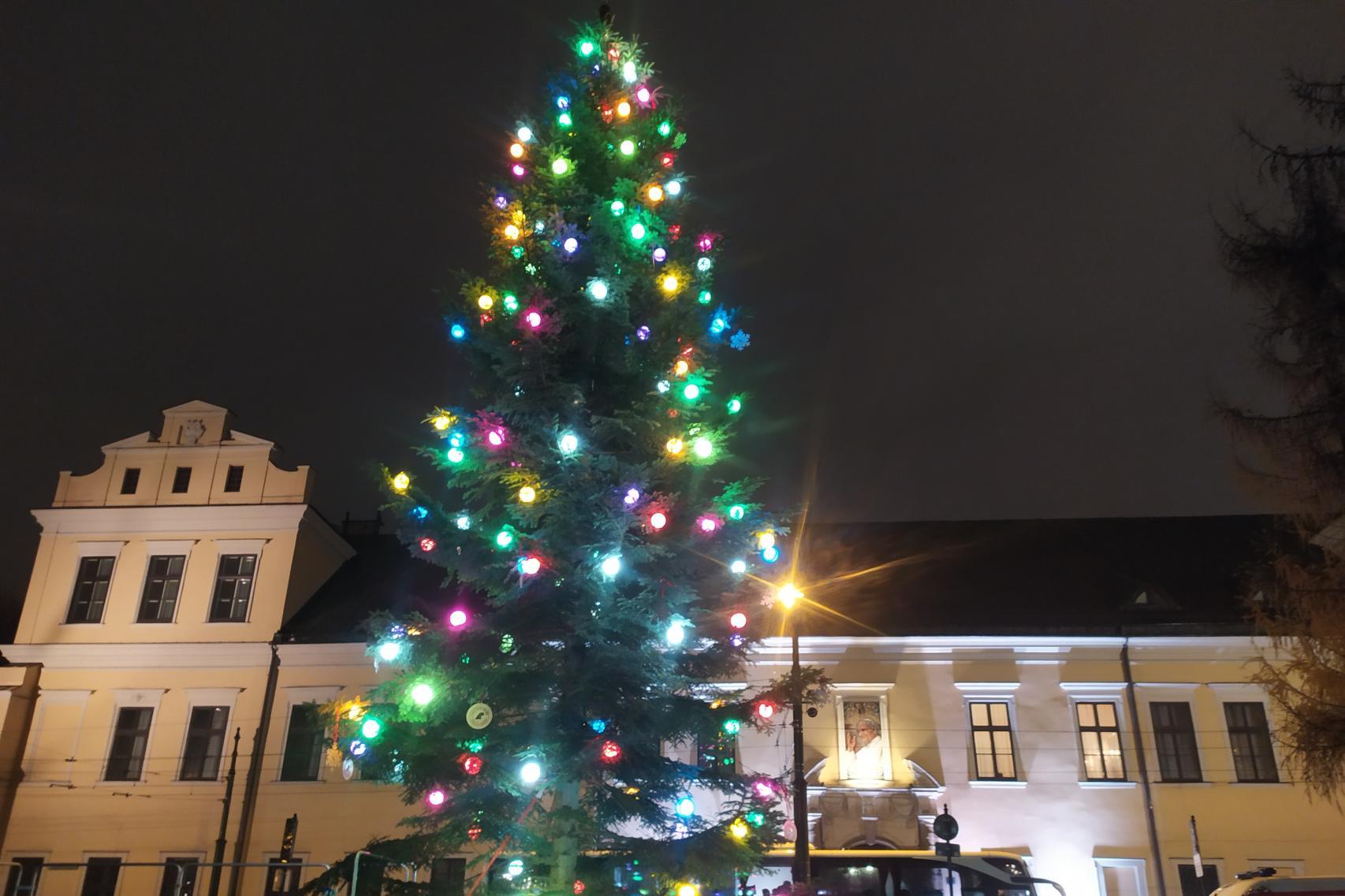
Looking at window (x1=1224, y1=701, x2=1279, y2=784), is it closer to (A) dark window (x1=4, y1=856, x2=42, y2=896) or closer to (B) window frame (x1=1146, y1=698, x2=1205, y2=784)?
(B) window frame (x1=1146, y1=698, x2=1205, y2=784)

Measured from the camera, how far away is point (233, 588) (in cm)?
2731

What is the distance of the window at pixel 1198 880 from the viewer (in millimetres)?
22547

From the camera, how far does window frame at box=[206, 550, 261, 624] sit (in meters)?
26.9

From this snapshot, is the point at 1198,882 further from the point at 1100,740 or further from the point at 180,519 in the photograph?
the point at 180,519

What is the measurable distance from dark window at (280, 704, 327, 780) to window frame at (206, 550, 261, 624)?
3.03 m

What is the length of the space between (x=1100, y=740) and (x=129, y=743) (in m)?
23.7

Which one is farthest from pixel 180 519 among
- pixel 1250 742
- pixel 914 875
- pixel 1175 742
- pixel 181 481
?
pixel 1250 742

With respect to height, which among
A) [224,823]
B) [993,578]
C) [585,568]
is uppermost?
[993,578]

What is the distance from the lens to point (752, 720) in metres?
10.9

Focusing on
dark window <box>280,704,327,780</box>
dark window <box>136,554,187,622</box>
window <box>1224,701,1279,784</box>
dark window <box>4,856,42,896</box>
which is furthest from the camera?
dark window <box>136,554,187,622</box>

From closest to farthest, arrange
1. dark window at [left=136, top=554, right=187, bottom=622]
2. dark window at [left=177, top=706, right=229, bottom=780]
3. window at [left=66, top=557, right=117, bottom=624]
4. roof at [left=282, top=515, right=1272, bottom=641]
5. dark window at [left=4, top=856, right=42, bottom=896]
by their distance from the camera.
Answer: dark window at [left=4, top=856, right=42, bottom=896] < dark window at [left=177, top=706, right=229, bottom=780] < roof at [left=282, top=515, right=1272, bottom=641] < dark window at [left=136, top=554, right=187, bottom=622] < window at [left=66, top=557, right=117, bottom=624]

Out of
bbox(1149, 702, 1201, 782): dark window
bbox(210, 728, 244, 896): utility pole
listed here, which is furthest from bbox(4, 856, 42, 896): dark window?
bbox(1149, 702, 1201, 782): dark window

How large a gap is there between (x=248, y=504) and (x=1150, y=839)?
23.8 m

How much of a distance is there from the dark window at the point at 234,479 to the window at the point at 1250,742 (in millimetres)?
25688
